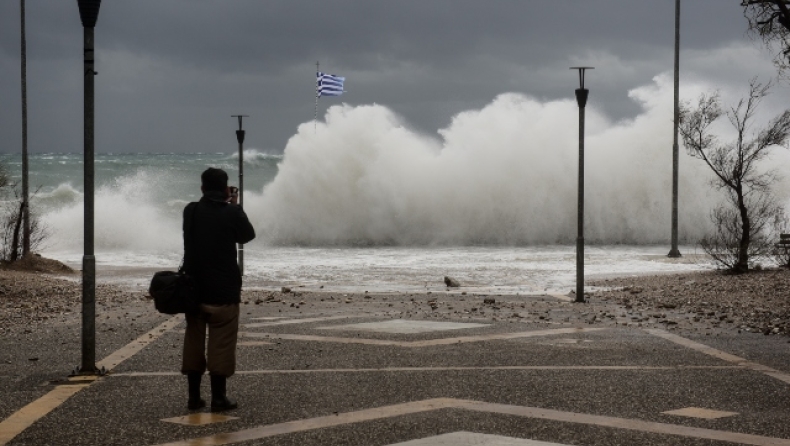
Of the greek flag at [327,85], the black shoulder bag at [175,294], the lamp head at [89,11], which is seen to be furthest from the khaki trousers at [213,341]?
the greek flag at [327,85]

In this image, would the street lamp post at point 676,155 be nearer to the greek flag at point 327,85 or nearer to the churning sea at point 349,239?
the churning sea at point 349,239

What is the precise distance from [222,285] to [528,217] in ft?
145

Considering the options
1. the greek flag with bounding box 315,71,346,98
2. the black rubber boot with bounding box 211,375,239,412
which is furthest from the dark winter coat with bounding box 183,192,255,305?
the greek flag with bounding box 315,71,346,98

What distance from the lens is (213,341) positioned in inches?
351

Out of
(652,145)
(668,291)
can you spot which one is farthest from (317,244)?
(668,291)

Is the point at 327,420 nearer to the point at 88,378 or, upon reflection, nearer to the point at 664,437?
the point at 664,437

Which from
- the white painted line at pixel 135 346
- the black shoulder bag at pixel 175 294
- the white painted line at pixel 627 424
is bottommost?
the white painted line at pixel 135 346

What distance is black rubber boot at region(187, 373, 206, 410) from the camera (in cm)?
883

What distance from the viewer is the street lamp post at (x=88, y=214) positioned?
10562 millimetres

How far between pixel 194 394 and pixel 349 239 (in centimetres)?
4318

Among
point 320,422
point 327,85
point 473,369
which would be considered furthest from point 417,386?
point 327,85

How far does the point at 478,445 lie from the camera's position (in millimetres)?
7309

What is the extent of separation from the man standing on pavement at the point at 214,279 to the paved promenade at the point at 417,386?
31 centimetres

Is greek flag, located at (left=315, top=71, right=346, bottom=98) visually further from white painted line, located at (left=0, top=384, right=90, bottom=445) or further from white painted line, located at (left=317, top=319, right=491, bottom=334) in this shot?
white painted line, located at (left=0, top=384, right=90, bottom=445)
